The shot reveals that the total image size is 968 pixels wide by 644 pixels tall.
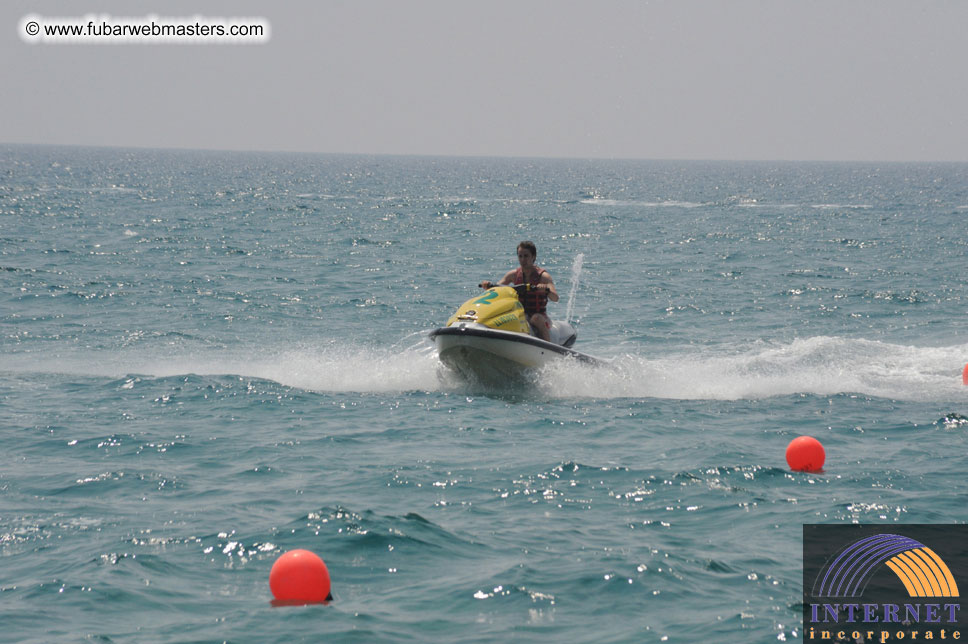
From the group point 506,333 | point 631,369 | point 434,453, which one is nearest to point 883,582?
point 434,453

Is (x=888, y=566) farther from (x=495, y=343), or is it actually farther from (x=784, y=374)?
(x=784, y=374)

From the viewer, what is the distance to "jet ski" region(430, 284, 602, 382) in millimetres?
11805

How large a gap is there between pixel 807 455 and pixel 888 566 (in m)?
2.43

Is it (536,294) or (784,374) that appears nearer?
(536,294)

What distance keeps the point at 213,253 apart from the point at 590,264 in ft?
35.7

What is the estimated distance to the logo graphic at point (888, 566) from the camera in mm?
6312

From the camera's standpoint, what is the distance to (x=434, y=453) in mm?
9508

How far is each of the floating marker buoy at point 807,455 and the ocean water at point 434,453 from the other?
0.63 ft

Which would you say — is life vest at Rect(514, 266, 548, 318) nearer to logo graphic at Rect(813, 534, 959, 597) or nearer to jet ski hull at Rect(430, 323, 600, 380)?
jet ski hull at Rect(430, 323, 600, 380)

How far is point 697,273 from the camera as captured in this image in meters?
27.6

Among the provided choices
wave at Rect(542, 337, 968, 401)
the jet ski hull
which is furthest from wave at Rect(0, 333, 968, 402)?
the jet ski hull

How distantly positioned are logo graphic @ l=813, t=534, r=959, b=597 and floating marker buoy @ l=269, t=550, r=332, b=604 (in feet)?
9.64

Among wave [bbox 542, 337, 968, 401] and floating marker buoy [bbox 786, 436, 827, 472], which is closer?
floating marker buoy [bbox 786, 436, 827, 472]

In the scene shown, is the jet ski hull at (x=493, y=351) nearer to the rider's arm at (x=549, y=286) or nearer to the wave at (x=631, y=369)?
the wave at (x=631, y=369)
